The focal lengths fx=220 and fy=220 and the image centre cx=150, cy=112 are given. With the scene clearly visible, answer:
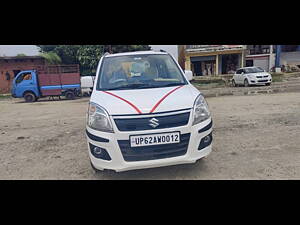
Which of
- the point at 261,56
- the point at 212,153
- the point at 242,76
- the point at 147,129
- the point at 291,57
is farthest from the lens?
the point at 291,57

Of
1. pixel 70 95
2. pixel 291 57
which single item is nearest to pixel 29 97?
pixel 70 95

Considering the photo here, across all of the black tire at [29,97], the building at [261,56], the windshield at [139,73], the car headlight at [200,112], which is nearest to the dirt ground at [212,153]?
the car headlight at [200,112]

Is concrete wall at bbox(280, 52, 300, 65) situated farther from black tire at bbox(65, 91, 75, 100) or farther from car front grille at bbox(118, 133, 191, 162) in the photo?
car front grille at bbox(118, 133, 191, 162)

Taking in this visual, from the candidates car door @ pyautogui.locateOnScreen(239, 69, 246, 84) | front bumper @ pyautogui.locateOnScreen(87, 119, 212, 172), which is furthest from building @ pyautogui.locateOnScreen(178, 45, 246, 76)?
front bumper @ pyautogui.locateOnScreen(87, 119, 212, 172)

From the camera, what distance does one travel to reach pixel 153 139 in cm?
260

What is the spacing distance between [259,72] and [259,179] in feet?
44.7

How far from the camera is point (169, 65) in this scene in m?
3.88

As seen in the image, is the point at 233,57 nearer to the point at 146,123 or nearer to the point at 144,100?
the point at 144,100

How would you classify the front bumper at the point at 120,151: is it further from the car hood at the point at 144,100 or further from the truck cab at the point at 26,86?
the truck cab at the point at 26,86

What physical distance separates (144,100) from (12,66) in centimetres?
2282

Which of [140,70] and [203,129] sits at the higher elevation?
[140,70]

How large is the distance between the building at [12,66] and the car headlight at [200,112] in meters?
21.5

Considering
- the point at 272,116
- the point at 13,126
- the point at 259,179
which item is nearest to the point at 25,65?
the point at 13,126

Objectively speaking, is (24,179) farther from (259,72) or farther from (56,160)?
(259,72)
